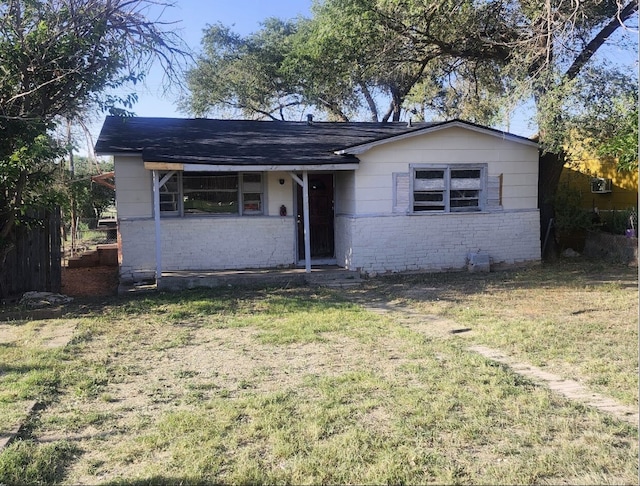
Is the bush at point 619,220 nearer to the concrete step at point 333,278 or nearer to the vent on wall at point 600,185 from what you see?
the vent on wall at point 600,185

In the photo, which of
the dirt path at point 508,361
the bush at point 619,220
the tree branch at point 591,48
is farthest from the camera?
the bush at point 619,220

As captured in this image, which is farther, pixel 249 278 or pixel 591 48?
pixel 591 48

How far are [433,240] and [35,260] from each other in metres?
8.31

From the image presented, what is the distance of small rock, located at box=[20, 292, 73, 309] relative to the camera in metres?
9.20

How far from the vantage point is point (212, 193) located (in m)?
12.5

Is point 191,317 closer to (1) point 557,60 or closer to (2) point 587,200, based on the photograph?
(1) point 557,60

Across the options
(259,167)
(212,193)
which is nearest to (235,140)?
(212,193)

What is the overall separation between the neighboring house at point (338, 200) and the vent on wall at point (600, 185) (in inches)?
158

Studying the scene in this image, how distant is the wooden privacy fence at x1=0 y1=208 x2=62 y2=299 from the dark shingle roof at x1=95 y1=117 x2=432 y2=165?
205 centimetres

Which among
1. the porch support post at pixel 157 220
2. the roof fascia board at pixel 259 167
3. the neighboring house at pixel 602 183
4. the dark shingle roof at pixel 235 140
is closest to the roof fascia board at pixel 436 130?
the dark shingle roof at pixel 235 140

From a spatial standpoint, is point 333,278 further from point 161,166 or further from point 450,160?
point 161,166

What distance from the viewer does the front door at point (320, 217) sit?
44.0 ft

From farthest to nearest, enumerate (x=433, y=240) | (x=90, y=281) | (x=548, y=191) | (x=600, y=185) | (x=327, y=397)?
1. (x=600, y=185)
2. (x=548, y=191)
3. (x=90, y=281)
4. (x=433, y=240)
5. (x=327, y=397)

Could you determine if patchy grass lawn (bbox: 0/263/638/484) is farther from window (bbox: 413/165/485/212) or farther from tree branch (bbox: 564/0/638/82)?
tree branch (bbox: 564/0/638/82)
